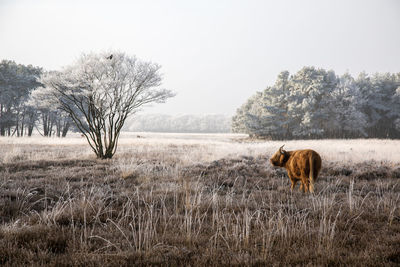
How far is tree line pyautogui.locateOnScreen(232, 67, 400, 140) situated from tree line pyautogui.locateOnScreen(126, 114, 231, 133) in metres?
71.5

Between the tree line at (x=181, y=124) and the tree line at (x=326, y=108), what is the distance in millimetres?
71502

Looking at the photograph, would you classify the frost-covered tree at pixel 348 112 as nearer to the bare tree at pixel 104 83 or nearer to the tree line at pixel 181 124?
the bare tree at pixel 104 83

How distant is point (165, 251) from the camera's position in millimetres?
3039

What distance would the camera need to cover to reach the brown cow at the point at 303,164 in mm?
5777

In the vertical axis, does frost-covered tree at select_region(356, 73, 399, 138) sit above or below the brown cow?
above

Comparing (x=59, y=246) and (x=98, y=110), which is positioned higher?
(x=98, y=110)

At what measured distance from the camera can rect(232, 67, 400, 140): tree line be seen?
4125 cm

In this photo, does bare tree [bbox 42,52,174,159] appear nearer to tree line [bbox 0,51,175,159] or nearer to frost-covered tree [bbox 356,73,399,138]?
tree line [bbox 0,51,175,159]

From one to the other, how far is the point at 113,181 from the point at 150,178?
1.22 m

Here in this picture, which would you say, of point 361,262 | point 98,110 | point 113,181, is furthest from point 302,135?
point 361,262

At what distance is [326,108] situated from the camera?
41.9 metres

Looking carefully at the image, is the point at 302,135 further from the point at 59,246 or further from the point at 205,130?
the point at 205,130

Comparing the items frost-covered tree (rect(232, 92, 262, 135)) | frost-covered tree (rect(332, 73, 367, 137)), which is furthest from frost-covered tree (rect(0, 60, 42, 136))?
frost-covered tree (rect(332, 73, 367, 137))

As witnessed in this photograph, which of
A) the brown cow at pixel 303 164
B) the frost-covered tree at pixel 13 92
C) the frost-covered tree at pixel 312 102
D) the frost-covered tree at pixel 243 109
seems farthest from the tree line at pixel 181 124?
the brown cow at pixel 303 164
